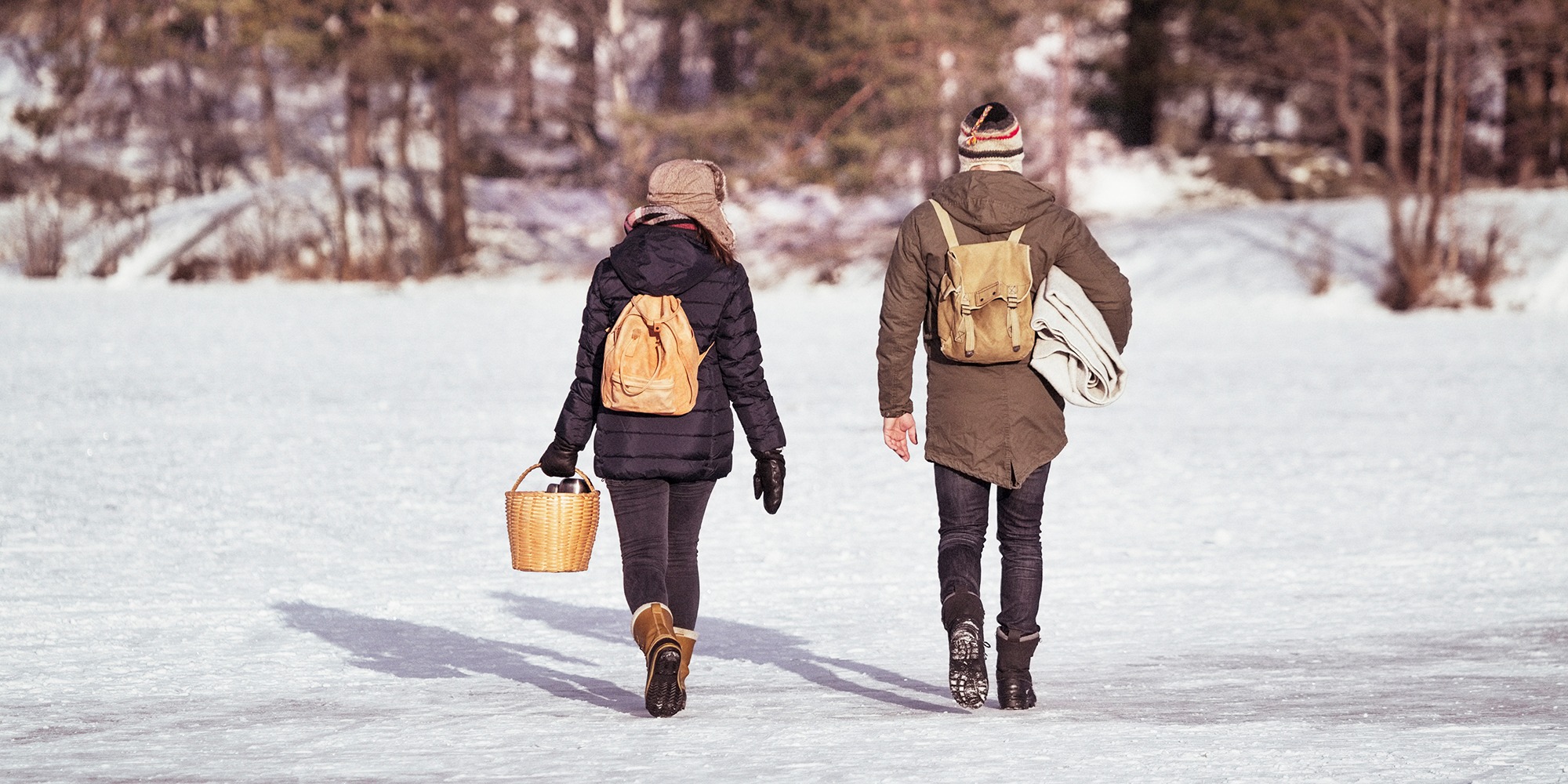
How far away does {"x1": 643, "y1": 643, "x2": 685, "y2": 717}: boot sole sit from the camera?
16.8ft

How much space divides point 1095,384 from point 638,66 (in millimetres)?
44028

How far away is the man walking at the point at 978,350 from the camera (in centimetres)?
508

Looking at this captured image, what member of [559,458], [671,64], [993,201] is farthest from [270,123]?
[993,201]

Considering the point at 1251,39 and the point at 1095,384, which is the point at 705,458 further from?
the point at 1251,39

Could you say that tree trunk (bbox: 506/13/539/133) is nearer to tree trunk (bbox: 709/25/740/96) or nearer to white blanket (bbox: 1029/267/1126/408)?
tree trunk (bbox: 709/25/740/96)

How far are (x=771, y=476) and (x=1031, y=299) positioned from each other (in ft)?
2.70

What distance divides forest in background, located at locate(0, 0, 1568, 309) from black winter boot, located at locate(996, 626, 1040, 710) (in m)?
20.5

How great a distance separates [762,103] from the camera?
3131cm

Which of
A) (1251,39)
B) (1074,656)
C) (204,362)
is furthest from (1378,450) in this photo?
(1251,39)

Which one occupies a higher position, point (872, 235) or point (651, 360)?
point (872, 235)

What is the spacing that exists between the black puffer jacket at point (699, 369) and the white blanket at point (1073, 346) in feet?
2.42

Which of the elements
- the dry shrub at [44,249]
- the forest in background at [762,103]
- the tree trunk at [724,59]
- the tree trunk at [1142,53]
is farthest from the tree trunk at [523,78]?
the tree trunk at [1142,53]

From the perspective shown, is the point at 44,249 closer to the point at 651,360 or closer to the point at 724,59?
the point at 724,59

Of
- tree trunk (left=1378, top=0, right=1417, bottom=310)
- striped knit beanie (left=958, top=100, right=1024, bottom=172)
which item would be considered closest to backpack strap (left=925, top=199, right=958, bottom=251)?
striped knit beanie (left=958, top=100, right=1024, bottom=172)
